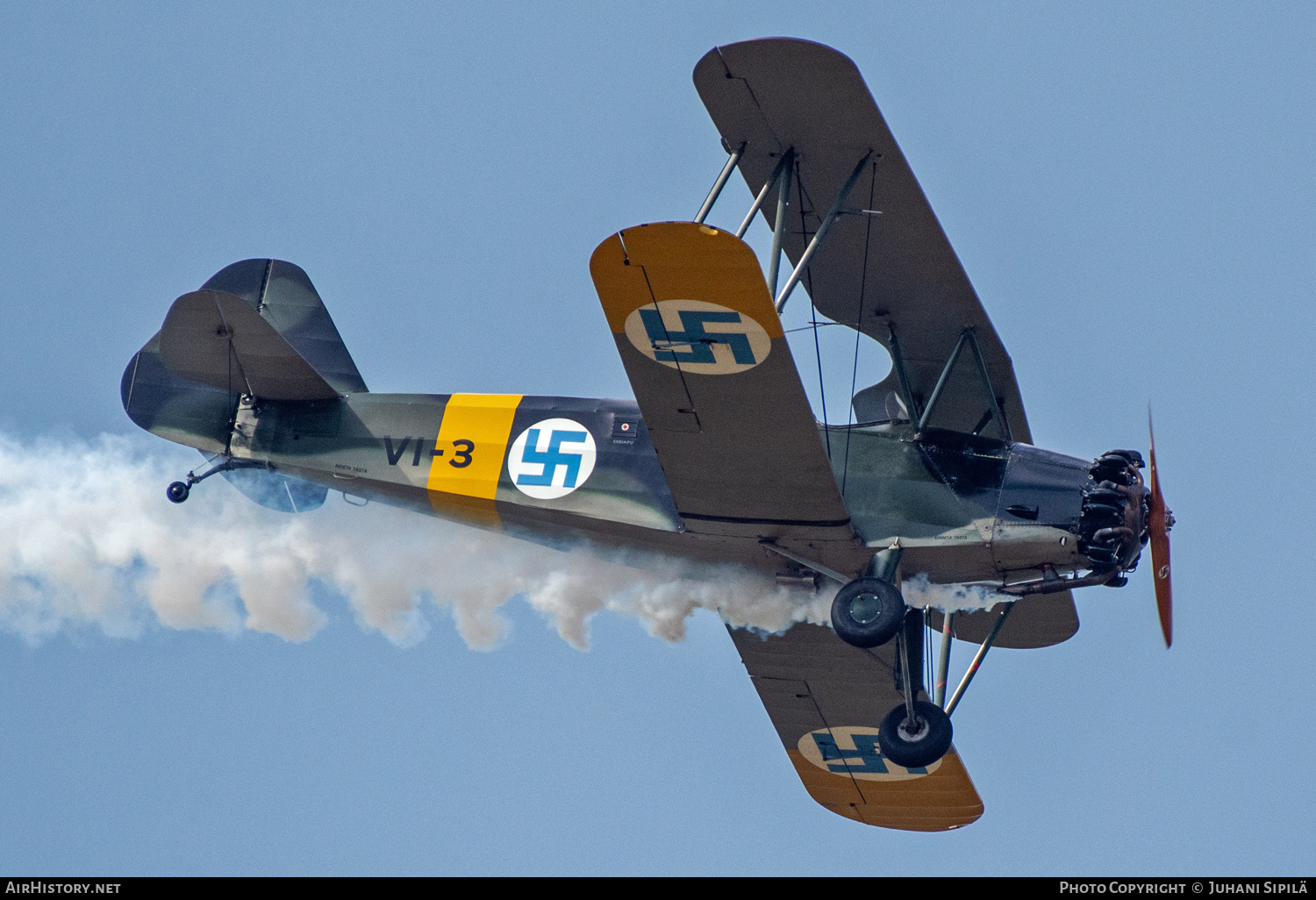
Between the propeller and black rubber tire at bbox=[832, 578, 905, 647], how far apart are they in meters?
1.74

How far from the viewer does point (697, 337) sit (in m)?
11.4

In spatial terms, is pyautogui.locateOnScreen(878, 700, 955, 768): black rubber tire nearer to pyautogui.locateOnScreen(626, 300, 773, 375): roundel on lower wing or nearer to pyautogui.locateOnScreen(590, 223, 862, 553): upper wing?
pyautogui.locateOnScreen(590, 223, 862, 553): upper wing

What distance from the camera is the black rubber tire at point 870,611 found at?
40.0ft

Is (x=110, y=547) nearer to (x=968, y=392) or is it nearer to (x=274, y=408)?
(x=274, y=408)

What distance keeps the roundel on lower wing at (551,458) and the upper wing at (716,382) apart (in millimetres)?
1012

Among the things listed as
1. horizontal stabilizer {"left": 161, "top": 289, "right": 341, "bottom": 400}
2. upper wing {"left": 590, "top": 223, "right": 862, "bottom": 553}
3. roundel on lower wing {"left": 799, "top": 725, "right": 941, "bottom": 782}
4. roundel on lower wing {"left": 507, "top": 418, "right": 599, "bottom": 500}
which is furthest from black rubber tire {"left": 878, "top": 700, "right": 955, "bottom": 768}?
horizontal stabilizer {"left": 161, "top": 289, "right": 341, "bottom": 400}

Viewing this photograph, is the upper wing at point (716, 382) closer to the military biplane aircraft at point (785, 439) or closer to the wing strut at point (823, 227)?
the military biplane aircraft at point (785, 439)

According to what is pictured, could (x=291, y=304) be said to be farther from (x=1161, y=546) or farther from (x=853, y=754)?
(x=1161, y=546)

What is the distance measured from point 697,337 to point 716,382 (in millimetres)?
402

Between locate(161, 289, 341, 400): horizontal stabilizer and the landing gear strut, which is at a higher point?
locate(161, 289, 341, 400): horizontal stabilizer

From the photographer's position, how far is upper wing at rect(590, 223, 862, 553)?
1104 cm

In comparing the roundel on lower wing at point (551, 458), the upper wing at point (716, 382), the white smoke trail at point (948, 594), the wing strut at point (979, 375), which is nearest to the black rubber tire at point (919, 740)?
the white smoke trail at point (948, 594)
